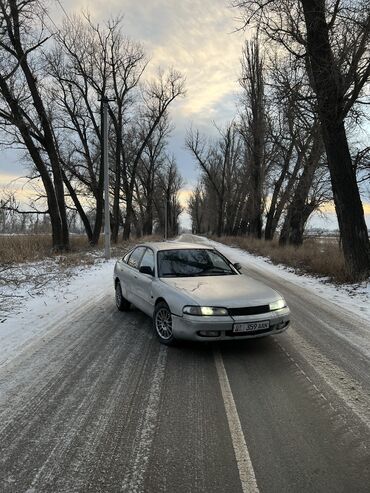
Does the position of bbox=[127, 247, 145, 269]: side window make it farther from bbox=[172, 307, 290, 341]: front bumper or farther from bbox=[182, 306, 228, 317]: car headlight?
bbox=[182, 306, 228, 317]: car headlight

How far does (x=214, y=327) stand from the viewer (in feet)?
17.2

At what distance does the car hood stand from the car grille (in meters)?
0.04

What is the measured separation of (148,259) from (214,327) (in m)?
2.45

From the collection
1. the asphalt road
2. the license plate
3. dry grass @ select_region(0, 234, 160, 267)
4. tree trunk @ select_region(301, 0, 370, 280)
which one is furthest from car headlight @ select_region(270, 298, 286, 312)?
dry grass @ select_region(0, 234, 160, 267)

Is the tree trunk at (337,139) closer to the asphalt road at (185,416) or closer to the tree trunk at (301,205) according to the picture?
the asphalt road at (185,416)

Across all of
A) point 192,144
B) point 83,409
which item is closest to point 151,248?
point 83,409

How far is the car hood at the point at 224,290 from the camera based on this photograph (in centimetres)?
543

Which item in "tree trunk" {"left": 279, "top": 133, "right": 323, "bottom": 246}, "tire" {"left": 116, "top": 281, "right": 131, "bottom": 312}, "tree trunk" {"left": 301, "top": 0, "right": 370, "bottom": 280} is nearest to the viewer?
"tire" {"left": 116, "top": 281, "right": 131, "bottom": 312}

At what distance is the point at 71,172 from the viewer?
3191cm

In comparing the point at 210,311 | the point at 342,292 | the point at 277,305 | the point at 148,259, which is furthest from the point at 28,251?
the point at 277,305

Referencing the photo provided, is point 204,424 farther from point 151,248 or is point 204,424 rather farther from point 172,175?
point 172,175

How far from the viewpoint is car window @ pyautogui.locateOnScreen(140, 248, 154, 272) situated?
7.10 meters

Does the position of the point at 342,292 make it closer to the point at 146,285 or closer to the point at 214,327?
the point at 146,285

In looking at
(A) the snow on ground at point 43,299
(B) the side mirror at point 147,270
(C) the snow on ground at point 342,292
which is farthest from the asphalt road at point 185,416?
(C) the snow on ground at point 342,292
